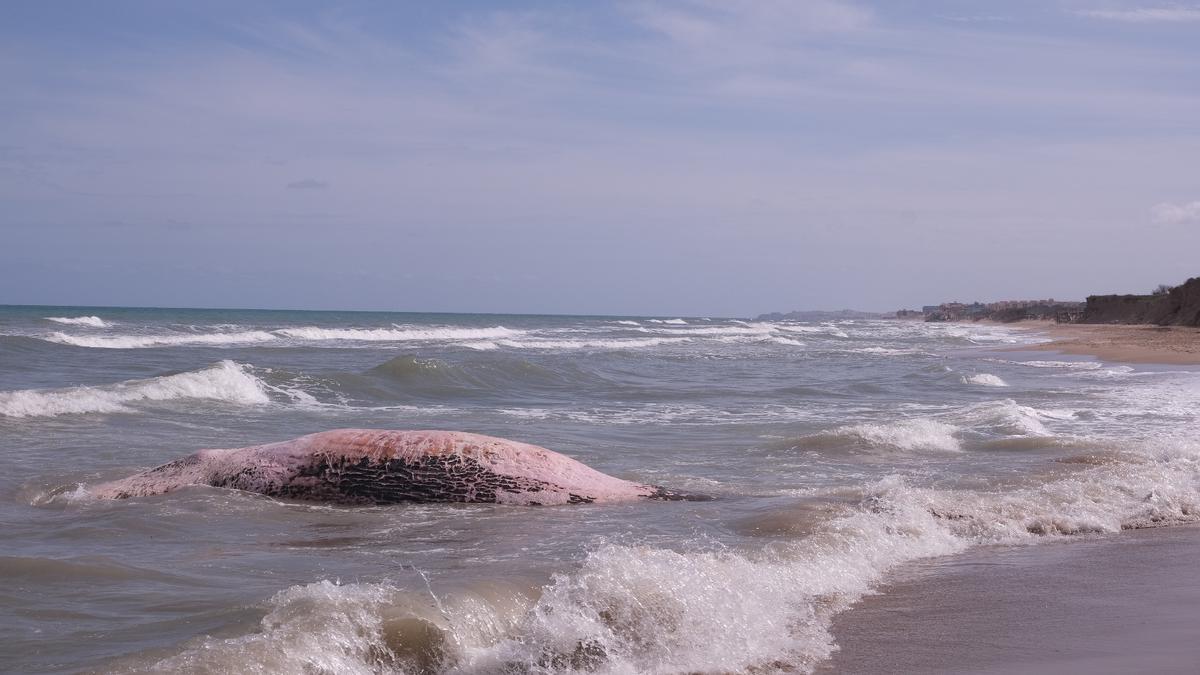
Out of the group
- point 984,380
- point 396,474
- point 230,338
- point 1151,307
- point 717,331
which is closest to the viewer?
point 396,474

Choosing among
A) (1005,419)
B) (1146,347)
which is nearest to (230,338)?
(1146,347)

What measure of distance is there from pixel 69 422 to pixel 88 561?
8.91 m

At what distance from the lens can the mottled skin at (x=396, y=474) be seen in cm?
809

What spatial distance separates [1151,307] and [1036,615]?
2294 inches

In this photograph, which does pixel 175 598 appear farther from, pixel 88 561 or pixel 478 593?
pixel 478 593

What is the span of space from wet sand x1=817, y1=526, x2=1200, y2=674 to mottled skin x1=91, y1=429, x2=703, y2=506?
2.66m

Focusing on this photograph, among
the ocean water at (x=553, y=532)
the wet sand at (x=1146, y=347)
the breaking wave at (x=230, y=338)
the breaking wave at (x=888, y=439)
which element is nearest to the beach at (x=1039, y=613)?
the ocean water at (x=553, y=532)

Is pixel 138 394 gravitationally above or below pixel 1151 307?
below

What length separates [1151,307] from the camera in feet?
188

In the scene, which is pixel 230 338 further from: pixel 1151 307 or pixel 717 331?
pixel 1151 307

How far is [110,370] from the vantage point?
77.3 feet

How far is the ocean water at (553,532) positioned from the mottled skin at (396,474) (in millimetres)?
169

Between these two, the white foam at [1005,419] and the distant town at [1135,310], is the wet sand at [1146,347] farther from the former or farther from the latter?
the white foam at [1005,419]

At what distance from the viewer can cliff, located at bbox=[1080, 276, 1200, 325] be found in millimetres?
50188
